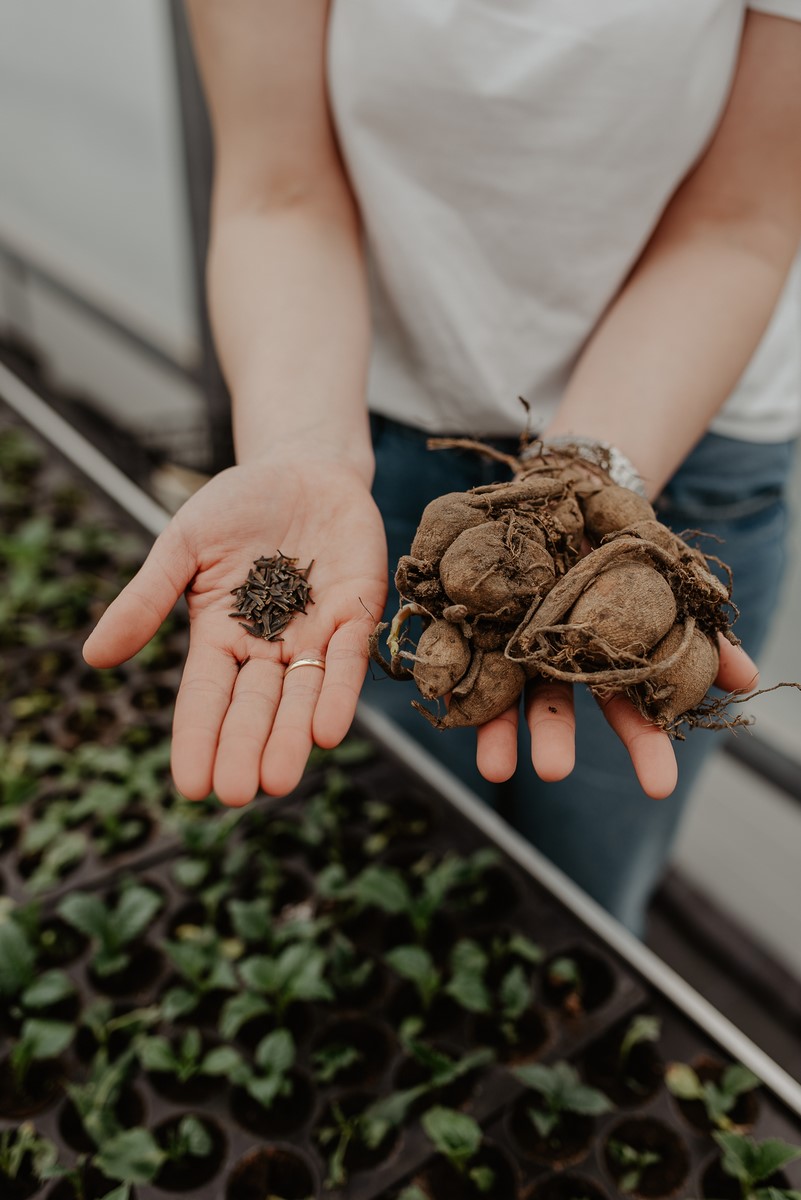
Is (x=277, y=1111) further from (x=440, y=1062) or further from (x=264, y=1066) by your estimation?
(x=440, y=1062)

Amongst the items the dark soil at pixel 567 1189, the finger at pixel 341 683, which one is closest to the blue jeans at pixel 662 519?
the finger at pixel 341 683

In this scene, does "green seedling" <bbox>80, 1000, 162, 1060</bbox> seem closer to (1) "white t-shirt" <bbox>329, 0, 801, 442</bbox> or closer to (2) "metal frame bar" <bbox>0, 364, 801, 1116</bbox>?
(2) "metal frame bar" <bbox>0, 364, 801, 1116</bbox>

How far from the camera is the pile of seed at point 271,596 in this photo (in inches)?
38.8

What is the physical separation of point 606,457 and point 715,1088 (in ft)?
2.83

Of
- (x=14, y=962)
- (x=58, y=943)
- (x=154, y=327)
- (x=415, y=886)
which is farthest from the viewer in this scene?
(x=154, y=327)

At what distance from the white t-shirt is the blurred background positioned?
2.03ft

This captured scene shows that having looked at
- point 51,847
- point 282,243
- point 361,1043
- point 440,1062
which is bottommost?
point 51,847

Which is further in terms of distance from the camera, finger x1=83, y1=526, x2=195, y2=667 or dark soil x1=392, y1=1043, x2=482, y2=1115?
dark soil x1=392, y1=1043, x2=482, y2=1115

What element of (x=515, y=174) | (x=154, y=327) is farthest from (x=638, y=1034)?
(x=154, y=327)

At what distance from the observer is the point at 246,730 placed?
0.89 meters

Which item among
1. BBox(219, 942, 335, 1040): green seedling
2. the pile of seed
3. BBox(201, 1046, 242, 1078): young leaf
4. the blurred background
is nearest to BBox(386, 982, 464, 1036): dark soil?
BBox(219, 942, 335, 1040): green seedling

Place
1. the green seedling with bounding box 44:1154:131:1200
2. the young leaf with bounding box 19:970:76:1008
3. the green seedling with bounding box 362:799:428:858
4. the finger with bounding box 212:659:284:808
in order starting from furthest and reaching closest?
the green seedling with bounding box 362:799:428:858 → the young leaf with bounding box 19:970:76:1008 → the green seedling with bounding box 44:1154:131:1200 → the finger with bounding box 212:659:284:808

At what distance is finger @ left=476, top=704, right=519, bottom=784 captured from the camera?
89cm

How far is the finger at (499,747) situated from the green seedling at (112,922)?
761mm
